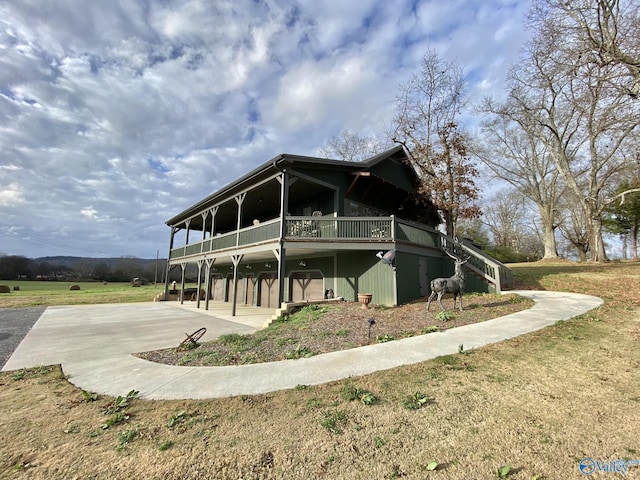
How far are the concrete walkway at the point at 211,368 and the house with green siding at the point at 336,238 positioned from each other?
4.26m

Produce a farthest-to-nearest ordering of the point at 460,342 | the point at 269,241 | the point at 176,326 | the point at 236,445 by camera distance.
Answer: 1. the point at 269,241
2. the point at 176,326
3. the point at 460,342
4. the point at 236,445

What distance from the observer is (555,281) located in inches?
647

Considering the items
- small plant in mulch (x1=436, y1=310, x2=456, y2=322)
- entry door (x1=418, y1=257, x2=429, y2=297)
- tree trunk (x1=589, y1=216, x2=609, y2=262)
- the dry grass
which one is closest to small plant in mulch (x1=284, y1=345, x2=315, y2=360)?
the dry grass

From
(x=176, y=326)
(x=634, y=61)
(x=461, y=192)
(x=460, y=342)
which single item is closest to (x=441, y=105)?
(x=461, y=192)

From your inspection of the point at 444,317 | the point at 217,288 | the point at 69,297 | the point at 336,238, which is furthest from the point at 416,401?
the point at 69,297

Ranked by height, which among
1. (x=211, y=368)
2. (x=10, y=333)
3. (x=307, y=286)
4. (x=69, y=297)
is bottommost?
(x=10, y=333)

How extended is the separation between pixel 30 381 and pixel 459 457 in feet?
24.4

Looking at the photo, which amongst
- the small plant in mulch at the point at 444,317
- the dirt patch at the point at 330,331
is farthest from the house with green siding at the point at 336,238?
the small plant in mulch at the point at 444,317

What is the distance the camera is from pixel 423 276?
1468 cm

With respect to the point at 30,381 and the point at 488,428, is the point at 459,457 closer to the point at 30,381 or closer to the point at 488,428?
the point at 488,428

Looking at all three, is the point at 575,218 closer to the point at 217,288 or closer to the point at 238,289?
the point at 238,289

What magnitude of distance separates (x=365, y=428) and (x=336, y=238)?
945 cm

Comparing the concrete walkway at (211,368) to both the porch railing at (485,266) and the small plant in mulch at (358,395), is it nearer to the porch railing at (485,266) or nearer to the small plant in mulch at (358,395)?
the small plant in mulch at (358,395)

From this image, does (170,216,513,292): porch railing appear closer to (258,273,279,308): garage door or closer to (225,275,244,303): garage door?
(258,273,279,308): garage door
